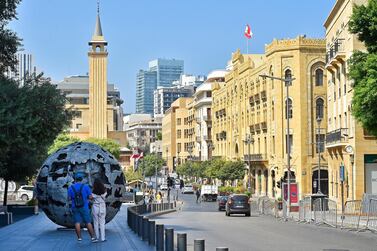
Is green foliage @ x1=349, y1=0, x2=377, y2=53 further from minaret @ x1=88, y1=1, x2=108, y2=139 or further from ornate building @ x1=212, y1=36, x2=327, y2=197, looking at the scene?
minaret @ x1=88, y1=1, x2=108, y2=139

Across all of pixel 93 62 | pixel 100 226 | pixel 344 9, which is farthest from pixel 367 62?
pixel 93 62

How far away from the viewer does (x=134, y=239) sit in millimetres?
20531

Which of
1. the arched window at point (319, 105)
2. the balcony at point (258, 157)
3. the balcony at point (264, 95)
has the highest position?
the balcony at point (264, 95)

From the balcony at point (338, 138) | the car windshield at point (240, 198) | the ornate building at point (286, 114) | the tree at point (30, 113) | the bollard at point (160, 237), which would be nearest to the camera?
the bollard at point (160, 237)

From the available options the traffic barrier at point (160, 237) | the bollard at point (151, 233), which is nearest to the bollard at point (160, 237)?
the traffic barrier at point (160, 237)

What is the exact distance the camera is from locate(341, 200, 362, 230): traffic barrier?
1296 inches

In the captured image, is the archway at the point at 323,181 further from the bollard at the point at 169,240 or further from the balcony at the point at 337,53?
the bollard at the point at 169,240

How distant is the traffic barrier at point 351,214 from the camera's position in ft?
108

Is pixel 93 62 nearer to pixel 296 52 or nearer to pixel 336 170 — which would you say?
pixel 296 52

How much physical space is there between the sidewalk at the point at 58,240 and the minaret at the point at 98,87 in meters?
122

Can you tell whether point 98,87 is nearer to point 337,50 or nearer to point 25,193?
point 25,193

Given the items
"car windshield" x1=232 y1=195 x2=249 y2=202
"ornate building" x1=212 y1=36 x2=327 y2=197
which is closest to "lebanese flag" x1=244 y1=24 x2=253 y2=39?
"ornate building" x1=212 y1=36 x2=327 y2=197

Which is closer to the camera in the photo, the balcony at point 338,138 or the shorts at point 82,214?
the shorts at point 82,214

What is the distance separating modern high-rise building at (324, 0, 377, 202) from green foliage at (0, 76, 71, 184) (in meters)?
22.4
